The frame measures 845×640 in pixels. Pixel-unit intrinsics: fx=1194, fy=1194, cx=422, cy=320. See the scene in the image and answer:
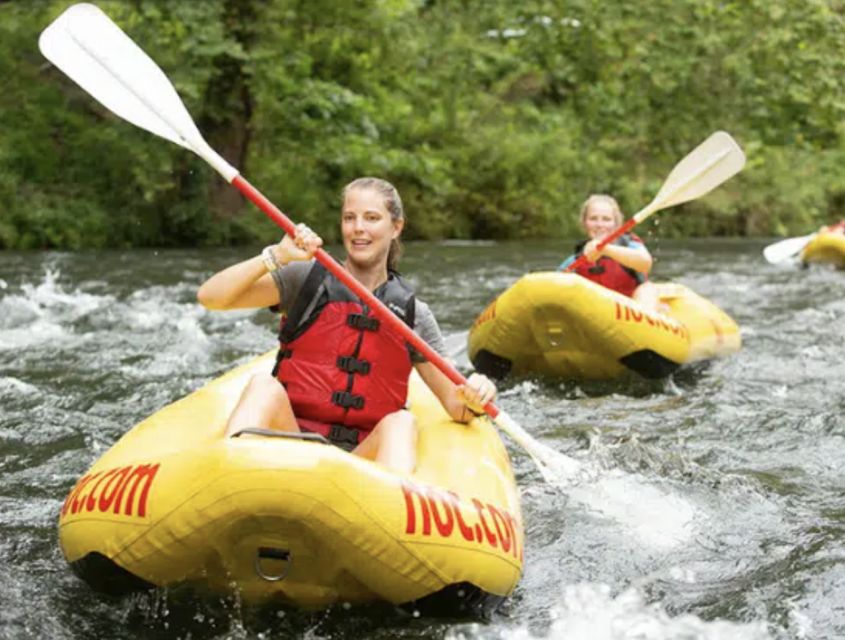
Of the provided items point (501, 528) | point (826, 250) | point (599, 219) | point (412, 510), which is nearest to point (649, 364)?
point (599, 219)

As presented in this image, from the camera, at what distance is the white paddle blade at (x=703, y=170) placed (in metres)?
5.25

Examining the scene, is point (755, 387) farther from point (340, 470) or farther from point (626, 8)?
point (626, 8)

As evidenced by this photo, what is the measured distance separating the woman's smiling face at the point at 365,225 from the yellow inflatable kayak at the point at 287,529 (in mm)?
683

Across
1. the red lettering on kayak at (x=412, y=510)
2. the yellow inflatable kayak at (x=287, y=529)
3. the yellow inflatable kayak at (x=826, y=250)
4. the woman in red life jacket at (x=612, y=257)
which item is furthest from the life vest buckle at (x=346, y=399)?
the yellow inflatable kayak at (x=826, y=250)

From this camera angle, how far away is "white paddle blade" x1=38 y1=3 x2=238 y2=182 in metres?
3.37

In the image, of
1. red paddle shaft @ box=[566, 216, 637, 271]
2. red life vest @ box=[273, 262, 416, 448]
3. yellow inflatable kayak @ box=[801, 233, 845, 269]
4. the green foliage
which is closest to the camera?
red life vest @ box=[273, 262, 416, 448]

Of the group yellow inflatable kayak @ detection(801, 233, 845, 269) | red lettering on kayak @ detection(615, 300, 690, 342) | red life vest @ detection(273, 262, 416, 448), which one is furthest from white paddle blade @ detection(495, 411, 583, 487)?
yellow inflatable kayak @ detection(801, 233, 845, 269)

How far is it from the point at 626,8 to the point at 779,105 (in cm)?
277

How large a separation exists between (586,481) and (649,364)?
1.75 meters

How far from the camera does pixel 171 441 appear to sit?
8.79 ft

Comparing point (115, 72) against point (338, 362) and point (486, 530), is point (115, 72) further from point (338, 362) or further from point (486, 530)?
point (486, 530)

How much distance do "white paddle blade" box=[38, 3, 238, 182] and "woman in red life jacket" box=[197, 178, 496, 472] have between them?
2.23 feet

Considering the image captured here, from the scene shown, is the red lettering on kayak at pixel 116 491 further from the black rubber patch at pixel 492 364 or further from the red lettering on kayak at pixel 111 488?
the black rubber patch at pixel 492 364

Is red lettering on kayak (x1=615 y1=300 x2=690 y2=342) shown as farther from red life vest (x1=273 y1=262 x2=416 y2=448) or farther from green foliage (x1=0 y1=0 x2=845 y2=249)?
green foliage (x1=0 y1=0 x2=845 y2=249)
